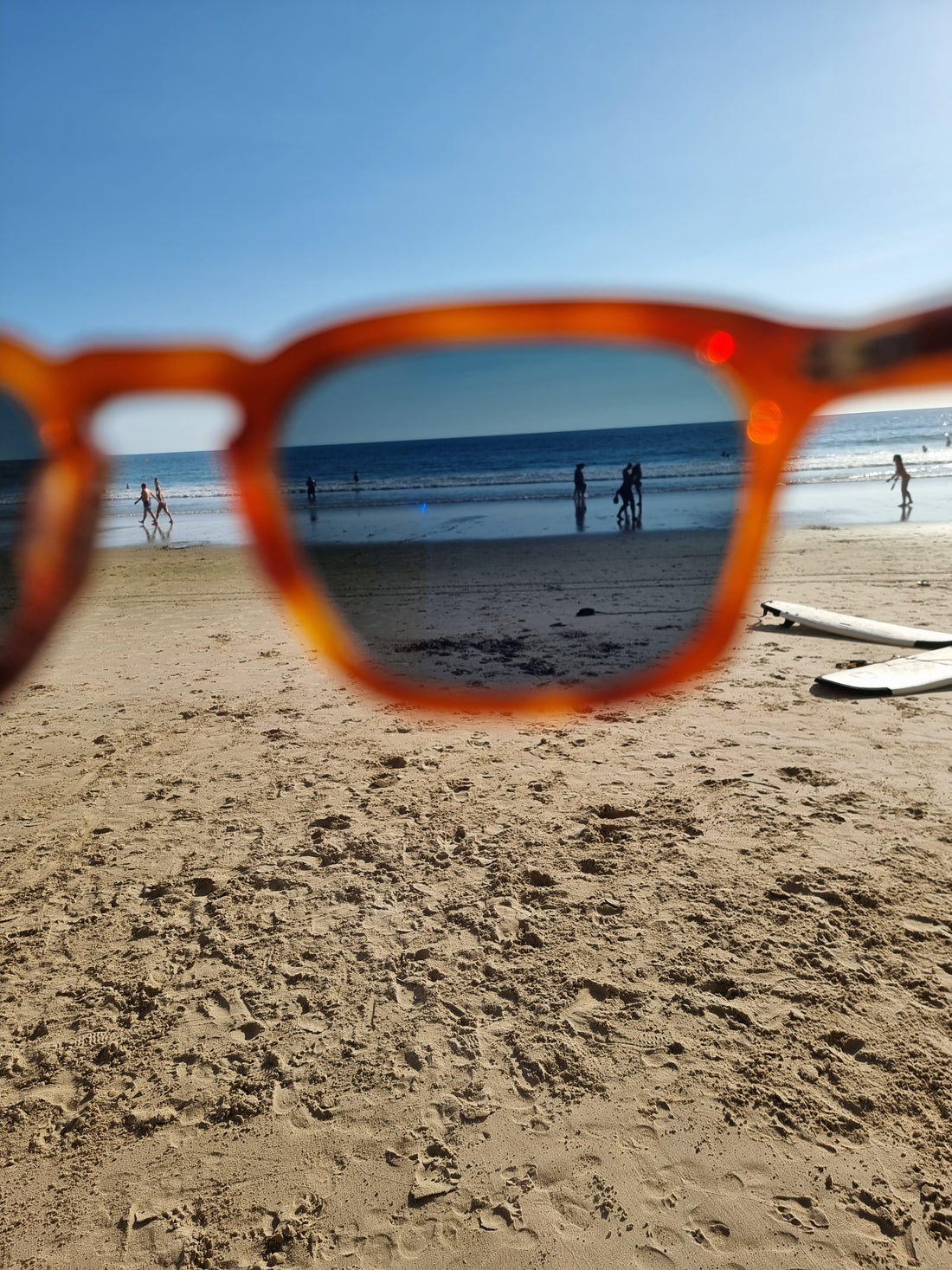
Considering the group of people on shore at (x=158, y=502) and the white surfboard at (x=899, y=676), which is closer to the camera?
the white surfboard at (x=899, y=676)

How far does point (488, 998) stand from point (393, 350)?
1.67 metres

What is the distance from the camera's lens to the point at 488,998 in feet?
6.78

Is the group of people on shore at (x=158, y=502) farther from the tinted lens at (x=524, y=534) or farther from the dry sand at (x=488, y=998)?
the dry sand at (x=488, y=998)

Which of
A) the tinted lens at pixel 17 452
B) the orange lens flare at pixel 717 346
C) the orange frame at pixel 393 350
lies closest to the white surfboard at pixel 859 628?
the orange frame at pixel 393 350

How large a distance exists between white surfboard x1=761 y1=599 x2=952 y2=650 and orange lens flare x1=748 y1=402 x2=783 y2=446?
14.4ft

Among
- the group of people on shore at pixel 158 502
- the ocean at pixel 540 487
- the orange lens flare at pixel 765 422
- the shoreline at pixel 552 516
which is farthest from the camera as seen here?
the group of people on shore at pixel 158 502

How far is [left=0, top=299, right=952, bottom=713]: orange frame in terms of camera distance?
54.4 inches

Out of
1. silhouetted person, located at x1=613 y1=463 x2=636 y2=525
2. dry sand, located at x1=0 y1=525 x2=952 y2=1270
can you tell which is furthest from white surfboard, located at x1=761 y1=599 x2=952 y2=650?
silhouetted person, located at x1=613 y1=463 x2=636 y2=525

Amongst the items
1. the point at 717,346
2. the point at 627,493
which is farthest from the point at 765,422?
the point at 627,493

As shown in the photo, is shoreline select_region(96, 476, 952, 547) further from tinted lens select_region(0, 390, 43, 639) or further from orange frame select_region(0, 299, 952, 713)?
orange frame select_region(0, 299, 952, 713)

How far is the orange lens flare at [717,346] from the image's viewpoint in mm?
1453

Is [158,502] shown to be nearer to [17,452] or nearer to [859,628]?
[859,628]

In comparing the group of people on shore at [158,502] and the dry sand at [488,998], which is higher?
the group of people on shore at [158,502]

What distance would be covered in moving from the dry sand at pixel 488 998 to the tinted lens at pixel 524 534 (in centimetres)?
72
